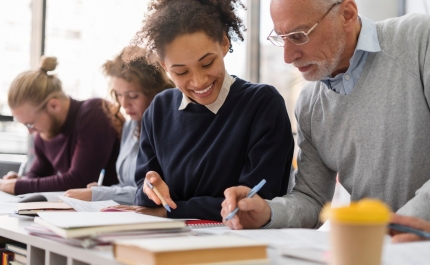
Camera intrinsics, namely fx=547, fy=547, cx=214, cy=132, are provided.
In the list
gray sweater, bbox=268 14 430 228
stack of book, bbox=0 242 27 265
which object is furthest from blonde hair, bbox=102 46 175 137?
stack of book, bbox=0 242 27 265

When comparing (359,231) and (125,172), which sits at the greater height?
(359,231)

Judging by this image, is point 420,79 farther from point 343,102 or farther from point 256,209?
point 256,209

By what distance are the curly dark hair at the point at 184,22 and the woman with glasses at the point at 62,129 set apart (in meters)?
1.08

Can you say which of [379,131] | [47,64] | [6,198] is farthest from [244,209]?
[47,64]

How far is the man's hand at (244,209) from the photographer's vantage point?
4.41 feet

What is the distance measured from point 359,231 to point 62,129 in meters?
2.41

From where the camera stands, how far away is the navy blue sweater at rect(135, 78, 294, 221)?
166cm

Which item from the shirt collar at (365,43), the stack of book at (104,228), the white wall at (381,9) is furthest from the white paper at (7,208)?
the white wall at (381,9)

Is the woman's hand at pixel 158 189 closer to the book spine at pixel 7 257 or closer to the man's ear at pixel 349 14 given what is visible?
the book spine at pixel 7 257

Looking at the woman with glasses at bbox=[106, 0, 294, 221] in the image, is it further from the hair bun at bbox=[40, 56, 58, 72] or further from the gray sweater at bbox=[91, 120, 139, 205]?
the hair bun at bbox=[40, 56, 58, 72]

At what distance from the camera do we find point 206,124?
71.7 inches

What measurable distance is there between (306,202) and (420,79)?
1.58 feet

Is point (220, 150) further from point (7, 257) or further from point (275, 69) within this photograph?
point (275, 69)

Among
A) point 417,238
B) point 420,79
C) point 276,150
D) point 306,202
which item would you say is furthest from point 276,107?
point 417,238
